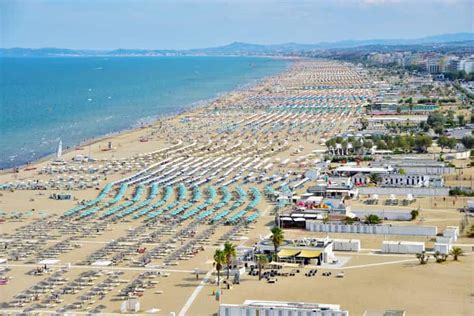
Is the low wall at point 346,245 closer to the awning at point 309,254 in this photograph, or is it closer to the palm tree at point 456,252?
the awning at point 309,254

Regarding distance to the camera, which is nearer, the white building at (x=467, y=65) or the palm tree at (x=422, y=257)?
the palm tree at (x=422, y=257)

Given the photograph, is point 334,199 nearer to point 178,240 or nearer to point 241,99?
point 178,240

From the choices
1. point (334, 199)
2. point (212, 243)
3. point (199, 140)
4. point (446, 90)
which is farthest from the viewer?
point (446, 90)

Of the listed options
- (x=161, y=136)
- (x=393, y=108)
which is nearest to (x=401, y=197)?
(x=161, y=136)

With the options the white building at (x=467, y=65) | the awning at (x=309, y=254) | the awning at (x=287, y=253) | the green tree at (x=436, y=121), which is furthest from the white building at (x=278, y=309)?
the white building at (x=467, y=65)

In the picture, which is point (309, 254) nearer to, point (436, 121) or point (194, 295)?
point (194, 295)

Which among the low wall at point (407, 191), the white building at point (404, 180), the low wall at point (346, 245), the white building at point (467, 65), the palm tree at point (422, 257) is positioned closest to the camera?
the palm tree at point (422, 257)
